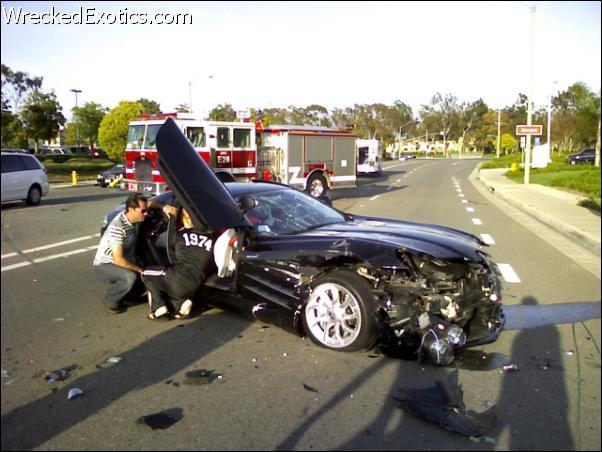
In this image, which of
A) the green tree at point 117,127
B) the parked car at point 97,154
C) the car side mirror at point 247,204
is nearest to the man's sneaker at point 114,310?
the car side mirror at point 247,204

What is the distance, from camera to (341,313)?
4418mm

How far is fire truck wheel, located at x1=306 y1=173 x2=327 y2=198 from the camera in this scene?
19.4 m

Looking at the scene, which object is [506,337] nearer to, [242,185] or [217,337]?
[217,337]

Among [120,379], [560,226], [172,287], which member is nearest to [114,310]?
[172,287]

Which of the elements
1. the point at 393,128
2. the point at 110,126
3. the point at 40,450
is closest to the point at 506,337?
the point at 40,450

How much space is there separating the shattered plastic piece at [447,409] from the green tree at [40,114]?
1330 inches

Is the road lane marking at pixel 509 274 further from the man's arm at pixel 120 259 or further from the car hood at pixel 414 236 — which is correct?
the man's arm at pixel 120 259

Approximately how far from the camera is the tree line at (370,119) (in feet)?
108

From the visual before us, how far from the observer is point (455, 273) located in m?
4.52

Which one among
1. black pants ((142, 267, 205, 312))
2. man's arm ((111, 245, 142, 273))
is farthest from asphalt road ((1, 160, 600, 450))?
man's arm ((111, 245, 142, 273))

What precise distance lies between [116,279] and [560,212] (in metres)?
12.3

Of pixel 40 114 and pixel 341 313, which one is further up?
pixel 40 114

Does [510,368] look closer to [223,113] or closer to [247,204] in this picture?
[247,204]

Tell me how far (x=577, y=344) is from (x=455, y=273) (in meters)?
1.23
